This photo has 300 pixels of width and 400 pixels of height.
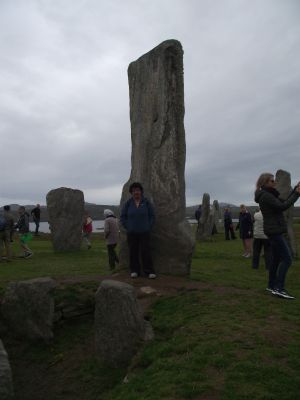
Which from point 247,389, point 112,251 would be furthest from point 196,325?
point 112,251

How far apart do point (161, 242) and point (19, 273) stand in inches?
198

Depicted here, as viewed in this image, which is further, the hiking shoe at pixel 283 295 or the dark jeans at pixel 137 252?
the dark jeans at pixel 137 252

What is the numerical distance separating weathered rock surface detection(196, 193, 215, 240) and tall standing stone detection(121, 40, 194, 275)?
59.2ft

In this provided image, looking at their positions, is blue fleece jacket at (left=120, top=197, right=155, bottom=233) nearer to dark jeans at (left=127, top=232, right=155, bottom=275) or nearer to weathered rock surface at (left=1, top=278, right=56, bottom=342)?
dark jeans at (left=127, top=232, right=155, bottom=275)

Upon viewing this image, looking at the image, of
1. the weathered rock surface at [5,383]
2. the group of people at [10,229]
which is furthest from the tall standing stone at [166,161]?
the group of people at [10,229]

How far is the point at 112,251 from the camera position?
14.1 meters

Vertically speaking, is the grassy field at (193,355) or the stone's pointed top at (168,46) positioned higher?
the stone's pointed top at (168,46)

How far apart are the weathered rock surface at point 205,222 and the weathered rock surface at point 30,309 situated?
20.6 m

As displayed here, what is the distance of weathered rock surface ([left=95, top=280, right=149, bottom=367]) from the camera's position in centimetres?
734

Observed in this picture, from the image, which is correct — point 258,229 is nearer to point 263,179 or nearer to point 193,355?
point 263,179

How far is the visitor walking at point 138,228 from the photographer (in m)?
10.6

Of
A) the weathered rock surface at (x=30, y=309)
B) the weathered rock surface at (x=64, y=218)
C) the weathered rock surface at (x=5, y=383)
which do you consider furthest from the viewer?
the weathered rock surface at (x=64, y=218)

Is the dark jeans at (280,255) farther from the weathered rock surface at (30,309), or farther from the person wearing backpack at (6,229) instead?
the person wearing backpack at (6,229)

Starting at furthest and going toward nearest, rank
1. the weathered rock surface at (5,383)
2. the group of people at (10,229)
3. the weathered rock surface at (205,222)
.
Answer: the weathered rock surface at (205,222)
the group of people at (10,229)
the weathered rock surface at (5,383)
